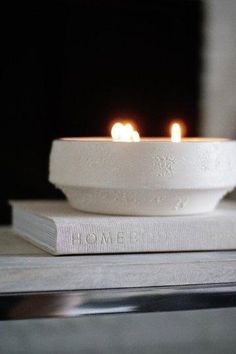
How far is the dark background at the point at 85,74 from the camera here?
76 cm

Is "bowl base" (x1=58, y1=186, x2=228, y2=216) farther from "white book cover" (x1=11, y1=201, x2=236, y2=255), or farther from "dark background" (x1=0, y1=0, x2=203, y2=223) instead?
"dark background" (x1=0, y1=0, x2=203, y2=223)

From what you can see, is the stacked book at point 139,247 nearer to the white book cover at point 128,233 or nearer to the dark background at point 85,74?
the white book cover at point 128,233

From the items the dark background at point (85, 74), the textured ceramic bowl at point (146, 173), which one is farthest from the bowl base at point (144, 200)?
the dark background at point (85, 74)

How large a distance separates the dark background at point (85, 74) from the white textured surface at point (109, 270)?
9.5 inches

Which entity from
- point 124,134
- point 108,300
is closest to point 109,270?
point 108,300

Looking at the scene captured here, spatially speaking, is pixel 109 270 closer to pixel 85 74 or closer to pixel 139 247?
pixel 139 247

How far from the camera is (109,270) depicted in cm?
50

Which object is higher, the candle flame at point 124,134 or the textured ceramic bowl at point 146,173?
the candle flame at point 124,134

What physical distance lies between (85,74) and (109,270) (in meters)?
0.33

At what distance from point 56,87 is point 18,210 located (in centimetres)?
18

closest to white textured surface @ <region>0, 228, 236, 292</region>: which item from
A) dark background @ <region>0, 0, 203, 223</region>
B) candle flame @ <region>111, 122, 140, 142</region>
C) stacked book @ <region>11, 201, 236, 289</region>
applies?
stacked book @ <region>11, 201, 236, 289</region>

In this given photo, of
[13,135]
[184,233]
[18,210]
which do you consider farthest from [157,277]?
[13,135]

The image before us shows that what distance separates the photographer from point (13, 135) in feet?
2.49

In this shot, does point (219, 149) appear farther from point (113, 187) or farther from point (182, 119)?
point (182, 119)
